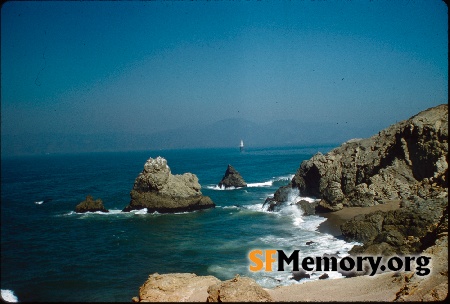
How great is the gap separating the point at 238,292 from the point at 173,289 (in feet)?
10.9

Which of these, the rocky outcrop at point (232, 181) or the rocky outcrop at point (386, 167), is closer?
the rocky outcrop at point (386, 167)

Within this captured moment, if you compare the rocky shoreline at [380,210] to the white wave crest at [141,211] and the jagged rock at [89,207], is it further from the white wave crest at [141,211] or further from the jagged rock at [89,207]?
the jagged rock at [89,207]

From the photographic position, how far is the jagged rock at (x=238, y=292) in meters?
8.98

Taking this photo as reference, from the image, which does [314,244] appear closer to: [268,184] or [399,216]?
[399,216]

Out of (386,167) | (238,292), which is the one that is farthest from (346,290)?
(386,167)

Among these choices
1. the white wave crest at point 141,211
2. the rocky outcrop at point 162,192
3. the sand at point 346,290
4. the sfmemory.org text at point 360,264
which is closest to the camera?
the sand at point 346,290

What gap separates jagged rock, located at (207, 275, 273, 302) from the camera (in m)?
8.98

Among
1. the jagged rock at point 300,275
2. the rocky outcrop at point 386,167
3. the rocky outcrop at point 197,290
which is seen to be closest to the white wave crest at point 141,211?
the rocky outcrop at point 386,167

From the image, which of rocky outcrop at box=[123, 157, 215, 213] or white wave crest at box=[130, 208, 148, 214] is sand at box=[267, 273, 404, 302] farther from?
white wave crest at box=[130, 208, 148, 214]

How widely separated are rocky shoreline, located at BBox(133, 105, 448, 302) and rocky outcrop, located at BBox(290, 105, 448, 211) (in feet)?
0.27

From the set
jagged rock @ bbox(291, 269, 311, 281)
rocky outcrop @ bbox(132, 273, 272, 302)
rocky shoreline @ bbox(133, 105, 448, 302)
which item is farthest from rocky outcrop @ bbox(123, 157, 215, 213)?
rocky outcrop @ bbox(132, 273, 272, 302)

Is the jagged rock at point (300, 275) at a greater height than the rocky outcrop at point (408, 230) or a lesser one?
lesser

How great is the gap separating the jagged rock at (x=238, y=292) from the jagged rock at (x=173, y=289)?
1.34 m

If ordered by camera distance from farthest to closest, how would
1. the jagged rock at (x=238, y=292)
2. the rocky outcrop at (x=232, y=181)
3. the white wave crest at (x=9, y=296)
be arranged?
1. the rocky outcrop at (x=232, y=181)
2. the white wave crest at (x=9, y=296)
3. the jagged rock at (x=238, y=292)
